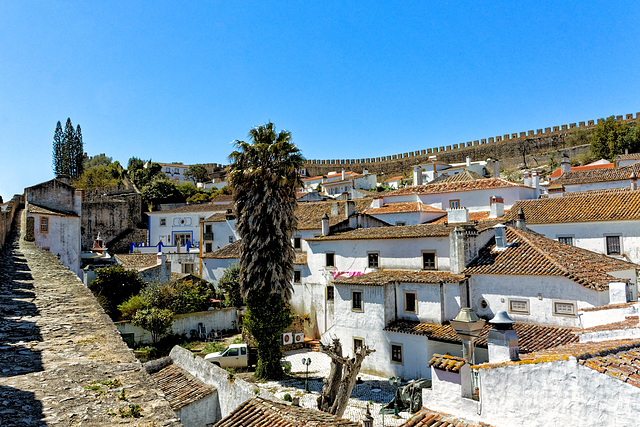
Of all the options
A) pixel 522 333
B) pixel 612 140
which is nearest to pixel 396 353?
pixel 522 333

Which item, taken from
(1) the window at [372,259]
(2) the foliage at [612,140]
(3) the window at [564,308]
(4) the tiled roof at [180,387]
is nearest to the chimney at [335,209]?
(1) the window at [372,259]

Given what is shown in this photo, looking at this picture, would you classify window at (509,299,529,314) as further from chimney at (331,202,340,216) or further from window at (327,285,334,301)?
chimney at (331,202,340,216)

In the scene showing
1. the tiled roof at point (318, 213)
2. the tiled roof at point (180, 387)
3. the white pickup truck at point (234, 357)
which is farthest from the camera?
the tiled roof at point (318, 213)

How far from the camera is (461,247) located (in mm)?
21906

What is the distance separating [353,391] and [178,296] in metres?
13.8

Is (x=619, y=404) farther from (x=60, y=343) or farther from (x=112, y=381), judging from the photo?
(x=60, y=343)

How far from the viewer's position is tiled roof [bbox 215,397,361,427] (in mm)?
10383

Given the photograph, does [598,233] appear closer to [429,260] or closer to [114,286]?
[429,260]

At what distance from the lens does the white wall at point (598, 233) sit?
2461 centimetres

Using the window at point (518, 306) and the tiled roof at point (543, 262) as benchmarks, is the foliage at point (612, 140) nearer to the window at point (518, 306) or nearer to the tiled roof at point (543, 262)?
the tiled roof at point (543, 262)

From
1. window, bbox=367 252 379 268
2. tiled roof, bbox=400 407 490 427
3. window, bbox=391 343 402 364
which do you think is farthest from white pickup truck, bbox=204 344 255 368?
tiled roof, bbox=400 407 490 427

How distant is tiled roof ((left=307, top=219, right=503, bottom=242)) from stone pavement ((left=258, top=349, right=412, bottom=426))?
7580 millimetres

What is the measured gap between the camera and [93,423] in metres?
3.12

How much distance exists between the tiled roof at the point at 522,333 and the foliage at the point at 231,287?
13.3 metres
